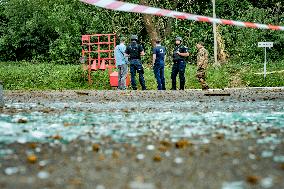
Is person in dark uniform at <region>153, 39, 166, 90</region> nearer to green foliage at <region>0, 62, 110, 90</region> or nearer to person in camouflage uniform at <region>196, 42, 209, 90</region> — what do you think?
person in camouflage uniform at <region>196, 42, 209, 90</region>

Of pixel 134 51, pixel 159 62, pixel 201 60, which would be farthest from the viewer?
pixel 201 60

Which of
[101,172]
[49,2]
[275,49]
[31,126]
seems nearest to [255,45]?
[275,49]

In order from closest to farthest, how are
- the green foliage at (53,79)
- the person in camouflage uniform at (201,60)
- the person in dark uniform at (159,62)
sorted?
the person in dark uniform at (159,62) → the person in camouflage uniform at (201,60) → the green foliage at (53,79)

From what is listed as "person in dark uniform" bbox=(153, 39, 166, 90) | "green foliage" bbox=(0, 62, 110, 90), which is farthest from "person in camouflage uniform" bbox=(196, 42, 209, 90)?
"green foliage" bbox=(0, 62, 110, 90)

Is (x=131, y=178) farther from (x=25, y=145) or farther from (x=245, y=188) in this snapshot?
(x=25, y=145)

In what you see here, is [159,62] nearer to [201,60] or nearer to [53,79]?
[201,60]

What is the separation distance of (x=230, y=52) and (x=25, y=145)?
96.7 feet

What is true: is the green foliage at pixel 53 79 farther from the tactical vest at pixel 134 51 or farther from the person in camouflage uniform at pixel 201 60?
the person in camouflage uniform at pixel 201 60

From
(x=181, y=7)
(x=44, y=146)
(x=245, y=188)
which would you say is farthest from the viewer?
(x=181, y=7)

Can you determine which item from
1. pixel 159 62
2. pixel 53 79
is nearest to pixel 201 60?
pixel 159 62

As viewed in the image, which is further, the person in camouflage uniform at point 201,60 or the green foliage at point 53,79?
the green foliage at point 53,79

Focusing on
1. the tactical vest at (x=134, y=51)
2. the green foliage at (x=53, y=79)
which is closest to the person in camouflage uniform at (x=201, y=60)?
the tactical vest at (x=134, y=51)

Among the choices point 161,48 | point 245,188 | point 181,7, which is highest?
point 181,7

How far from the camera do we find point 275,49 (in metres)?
35.0
